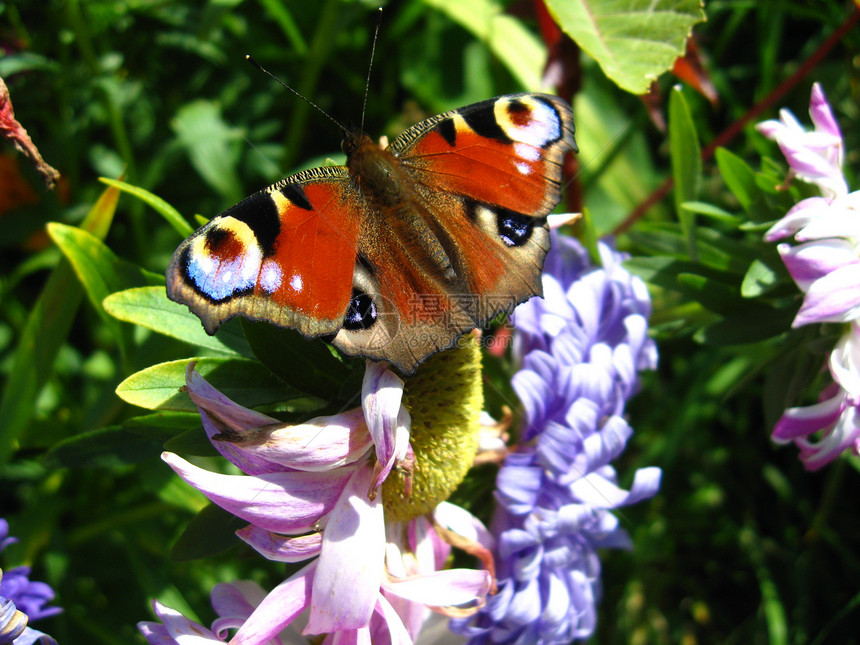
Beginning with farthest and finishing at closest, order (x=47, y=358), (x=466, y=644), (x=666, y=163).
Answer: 1. (x=666, y=163)
2. (x=47, y=358)
3. (x=466, y=644)

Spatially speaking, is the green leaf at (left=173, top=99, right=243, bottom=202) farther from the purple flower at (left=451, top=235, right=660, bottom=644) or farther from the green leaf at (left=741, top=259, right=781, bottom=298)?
the green leaf at (left=741, top=259, right=781, bottom=298)

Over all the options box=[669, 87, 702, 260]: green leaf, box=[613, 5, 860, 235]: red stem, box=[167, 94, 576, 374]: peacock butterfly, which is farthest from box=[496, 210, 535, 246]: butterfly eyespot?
box=[613, 5, 860, 235]: red stem

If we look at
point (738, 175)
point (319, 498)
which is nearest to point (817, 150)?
point (738, 175)

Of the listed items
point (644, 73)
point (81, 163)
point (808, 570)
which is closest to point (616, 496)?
point (644, 73)

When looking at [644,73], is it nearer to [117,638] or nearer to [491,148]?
[491,148]

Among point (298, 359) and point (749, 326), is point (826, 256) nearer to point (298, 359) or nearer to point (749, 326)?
point (749, 326)

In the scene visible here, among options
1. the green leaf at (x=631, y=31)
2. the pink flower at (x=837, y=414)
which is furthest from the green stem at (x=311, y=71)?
the pink flower at (x=837, y=414)

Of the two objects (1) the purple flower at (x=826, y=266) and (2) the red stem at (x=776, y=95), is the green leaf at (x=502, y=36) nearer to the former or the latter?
(2) the red stem at (x=776, y=95)
